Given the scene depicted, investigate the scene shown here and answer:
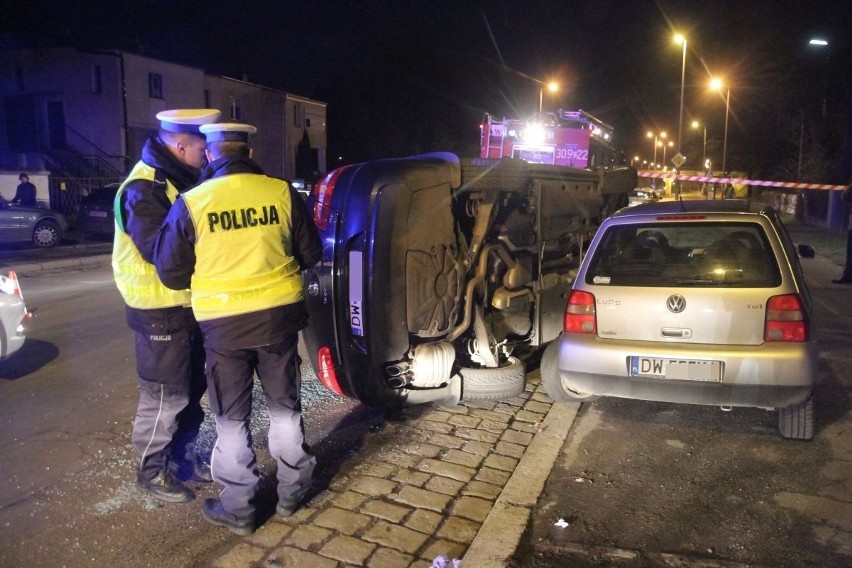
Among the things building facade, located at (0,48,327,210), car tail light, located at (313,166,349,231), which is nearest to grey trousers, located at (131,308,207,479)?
car tail light, located at (313,166,349,231)

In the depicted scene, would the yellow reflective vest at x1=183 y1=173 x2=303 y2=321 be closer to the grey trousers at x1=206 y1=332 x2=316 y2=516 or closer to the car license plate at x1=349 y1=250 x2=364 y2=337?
the grey trousers at x1=206 y1=332 x2=316 y2=516

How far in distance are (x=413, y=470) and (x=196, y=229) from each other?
197 cm

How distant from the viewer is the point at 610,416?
17.6 feet

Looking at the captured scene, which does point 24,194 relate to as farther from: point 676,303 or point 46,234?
point 676,303

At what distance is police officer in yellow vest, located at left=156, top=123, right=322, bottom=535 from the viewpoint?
11.0 feet

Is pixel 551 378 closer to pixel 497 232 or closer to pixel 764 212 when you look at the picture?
pixel 497 232

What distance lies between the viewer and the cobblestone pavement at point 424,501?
3381 millimetres

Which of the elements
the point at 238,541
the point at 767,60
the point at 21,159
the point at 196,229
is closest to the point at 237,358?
the point at 196,229

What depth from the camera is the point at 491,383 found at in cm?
520

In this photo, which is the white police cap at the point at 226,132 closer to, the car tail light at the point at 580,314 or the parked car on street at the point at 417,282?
the parked car on street at the point at 417,282

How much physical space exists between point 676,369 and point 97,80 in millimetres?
33144

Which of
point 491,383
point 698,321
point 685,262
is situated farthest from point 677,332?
point 491,383

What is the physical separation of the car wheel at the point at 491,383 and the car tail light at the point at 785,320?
1.74 metres

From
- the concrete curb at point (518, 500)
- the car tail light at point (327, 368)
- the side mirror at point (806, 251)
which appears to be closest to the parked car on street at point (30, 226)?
the car tail light at point (327, 368)
